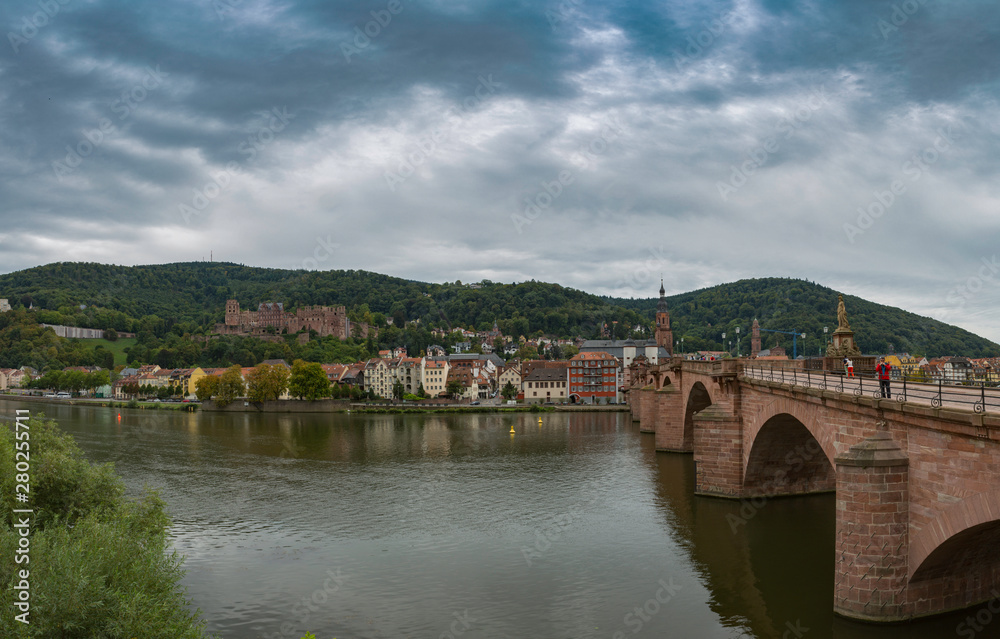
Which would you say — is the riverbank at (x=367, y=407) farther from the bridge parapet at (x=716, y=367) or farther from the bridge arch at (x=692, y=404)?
the bridge parapet at (x=716, y=367)

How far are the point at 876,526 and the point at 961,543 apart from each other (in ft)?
5.04

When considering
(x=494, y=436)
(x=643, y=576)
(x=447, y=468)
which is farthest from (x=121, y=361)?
(x=643, y=576)

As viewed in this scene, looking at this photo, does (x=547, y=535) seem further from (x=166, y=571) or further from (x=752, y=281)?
(x=752, y=281)

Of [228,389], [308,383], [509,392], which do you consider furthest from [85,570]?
[509,392]

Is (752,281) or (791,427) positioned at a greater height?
(752,281)

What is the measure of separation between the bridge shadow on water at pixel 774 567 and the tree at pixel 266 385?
3049 inches

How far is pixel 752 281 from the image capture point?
173m

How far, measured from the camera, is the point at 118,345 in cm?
18012

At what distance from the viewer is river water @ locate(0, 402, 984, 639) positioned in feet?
Result: 58.6

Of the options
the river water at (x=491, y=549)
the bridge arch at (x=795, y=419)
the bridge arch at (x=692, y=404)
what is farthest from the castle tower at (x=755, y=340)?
the bridge arch at (x=795, y=419)

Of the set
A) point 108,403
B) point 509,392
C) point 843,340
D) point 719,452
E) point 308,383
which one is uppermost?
point 843,340

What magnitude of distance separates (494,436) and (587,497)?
1171 inches

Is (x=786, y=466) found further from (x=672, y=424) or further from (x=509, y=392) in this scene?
(x=509, y=392)

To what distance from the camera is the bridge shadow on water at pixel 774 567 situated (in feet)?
52.3
